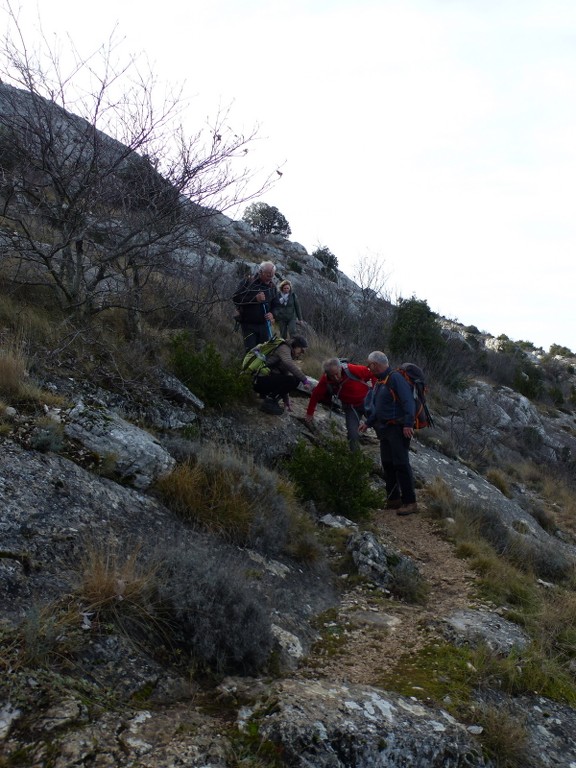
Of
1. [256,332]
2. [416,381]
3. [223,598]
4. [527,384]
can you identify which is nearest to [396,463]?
[416,381]

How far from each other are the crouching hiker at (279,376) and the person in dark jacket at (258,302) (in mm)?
631

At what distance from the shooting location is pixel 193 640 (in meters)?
3.04

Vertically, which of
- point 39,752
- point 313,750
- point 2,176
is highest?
point 2,176

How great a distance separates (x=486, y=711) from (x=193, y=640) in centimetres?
157

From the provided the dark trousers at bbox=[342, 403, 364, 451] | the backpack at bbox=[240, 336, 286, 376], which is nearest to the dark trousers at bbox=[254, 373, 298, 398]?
the backpack at bbox=[240, 336, 286, 376]

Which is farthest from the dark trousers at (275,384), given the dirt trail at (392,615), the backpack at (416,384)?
the dirt trail at (392,615)

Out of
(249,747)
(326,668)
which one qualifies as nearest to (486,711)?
(326,668)

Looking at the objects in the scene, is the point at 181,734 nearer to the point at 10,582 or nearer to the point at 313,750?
the point at 313,750

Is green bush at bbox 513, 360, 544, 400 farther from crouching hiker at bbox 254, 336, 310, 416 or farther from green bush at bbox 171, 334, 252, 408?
green bush at bbox 171, 334, 252, 408

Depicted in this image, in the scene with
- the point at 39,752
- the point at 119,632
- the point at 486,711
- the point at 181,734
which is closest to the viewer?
the point at 39,752

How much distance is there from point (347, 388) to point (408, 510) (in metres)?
1.61

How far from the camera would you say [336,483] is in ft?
20.8

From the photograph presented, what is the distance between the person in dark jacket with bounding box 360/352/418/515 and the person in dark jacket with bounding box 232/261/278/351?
2101 mm

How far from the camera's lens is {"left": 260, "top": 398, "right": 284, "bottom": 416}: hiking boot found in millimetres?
7750
